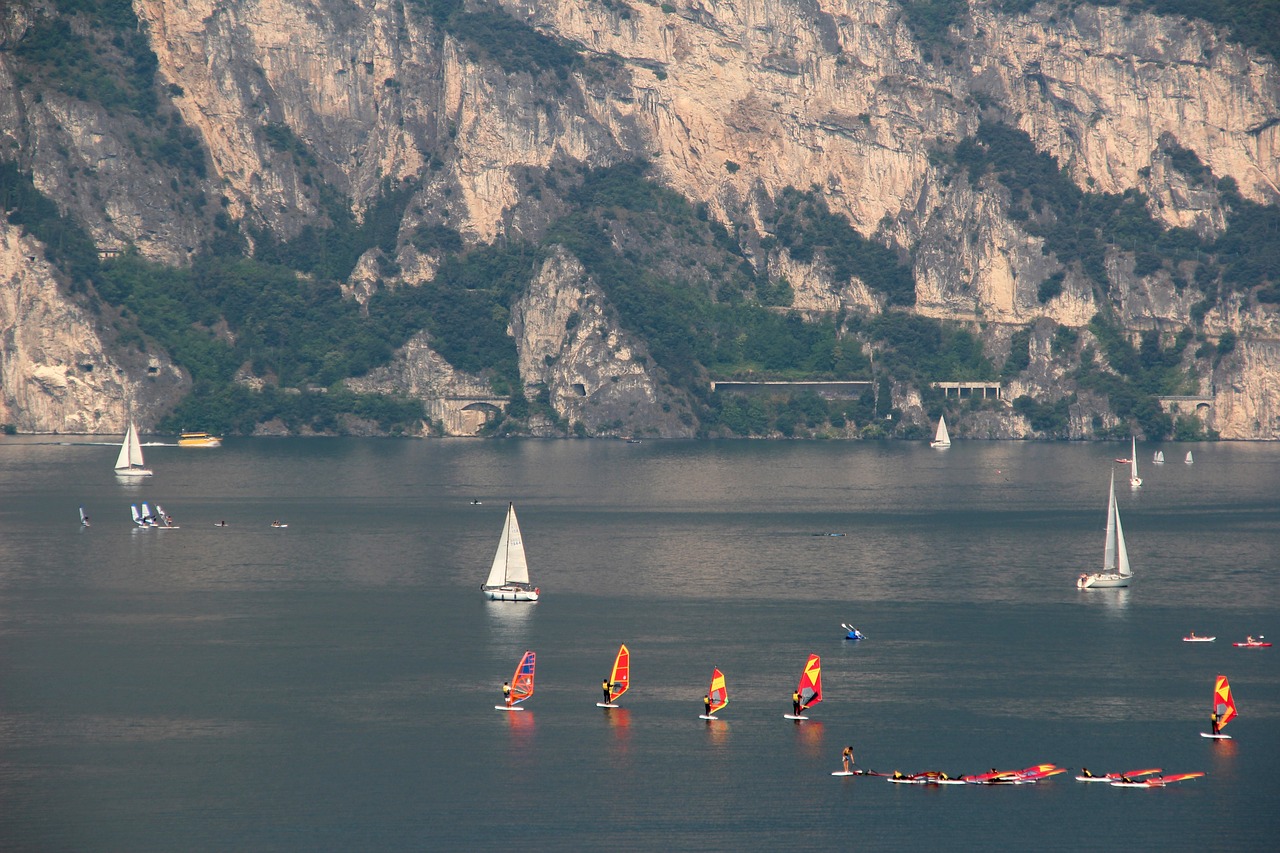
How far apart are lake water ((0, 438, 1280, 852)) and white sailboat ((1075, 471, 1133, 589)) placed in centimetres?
118

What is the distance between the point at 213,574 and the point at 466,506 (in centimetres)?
4157

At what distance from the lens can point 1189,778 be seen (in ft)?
218

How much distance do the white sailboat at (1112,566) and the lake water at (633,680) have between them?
118 centimetres

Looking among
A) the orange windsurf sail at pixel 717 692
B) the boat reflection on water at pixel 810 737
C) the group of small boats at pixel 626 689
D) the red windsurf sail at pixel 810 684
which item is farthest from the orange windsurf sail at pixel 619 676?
the boat reflection on water at pixel 810 737

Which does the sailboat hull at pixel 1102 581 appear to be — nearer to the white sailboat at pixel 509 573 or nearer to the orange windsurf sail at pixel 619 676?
the white sailboat at pixel 509 573

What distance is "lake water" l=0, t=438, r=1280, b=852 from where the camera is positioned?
204 ft

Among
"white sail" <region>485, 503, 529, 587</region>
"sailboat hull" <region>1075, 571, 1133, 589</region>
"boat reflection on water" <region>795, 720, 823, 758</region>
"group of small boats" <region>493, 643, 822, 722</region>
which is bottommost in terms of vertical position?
"boat reflection on water" <region>795, 720, 823, 758</region>

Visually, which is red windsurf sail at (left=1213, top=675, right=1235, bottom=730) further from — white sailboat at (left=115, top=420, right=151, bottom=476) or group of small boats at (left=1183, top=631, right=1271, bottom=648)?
white sailboat at (left=115, top=420, right=151, bottom=476)

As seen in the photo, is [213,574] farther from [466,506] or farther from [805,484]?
[805,484]

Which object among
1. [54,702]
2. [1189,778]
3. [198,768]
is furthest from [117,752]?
[1189,778]

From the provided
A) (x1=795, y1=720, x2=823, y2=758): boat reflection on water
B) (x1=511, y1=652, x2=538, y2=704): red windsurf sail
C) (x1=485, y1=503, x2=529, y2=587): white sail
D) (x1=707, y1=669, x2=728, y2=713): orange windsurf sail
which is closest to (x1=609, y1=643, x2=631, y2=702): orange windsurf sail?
(x1=511, y1=652, x2=538, y2=704): red windsurf sail

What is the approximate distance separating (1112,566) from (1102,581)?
1.66 m

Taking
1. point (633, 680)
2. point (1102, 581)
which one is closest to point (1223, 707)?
point (633, 680)

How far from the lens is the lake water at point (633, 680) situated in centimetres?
6216
